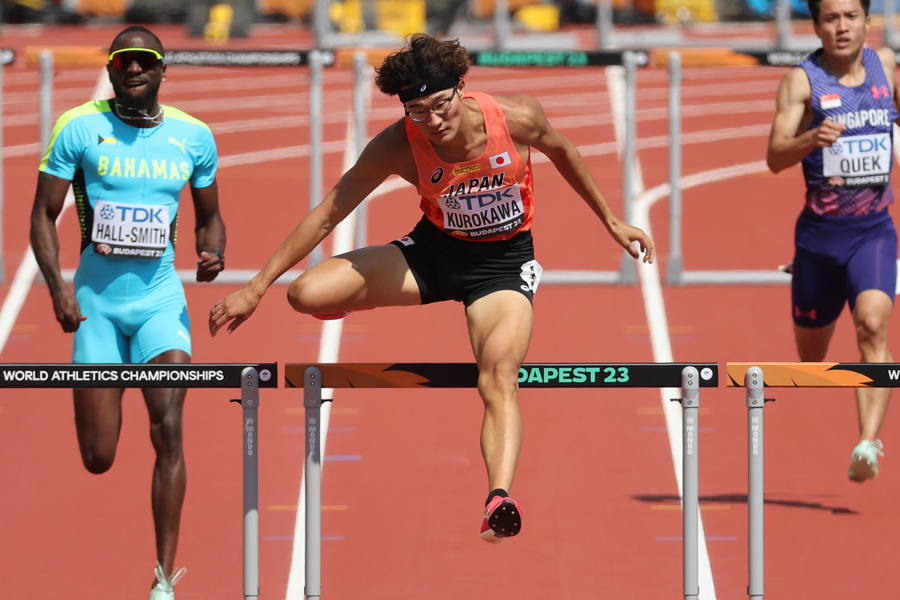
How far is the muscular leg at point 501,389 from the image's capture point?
4699 mm

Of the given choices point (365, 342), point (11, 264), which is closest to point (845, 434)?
point (365, 342)

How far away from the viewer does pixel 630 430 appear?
813 cm

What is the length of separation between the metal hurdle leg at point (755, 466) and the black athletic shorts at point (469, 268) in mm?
912

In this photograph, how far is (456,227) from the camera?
523 cm

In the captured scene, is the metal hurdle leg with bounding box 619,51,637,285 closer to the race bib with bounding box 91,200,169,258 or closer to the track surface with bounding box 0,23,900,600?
the track surface with bounding box 0,23,900,600

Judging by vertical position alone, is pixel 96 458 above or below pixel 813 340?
below

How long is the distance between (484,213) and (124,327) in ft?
5.36

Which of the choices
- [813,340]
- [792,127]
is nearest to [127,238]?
[792,127]

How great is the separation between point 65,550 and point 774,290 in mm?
5992

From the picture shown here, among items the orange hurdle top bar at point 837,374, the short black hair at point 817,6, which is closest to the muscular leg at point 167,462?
the orange hurdle top bar at point 837,374

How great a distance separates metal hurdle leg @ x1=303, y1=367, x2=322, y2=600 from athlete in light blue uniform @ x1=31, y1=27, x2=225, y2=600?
845 mm

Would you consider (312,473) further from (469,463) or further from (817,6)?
(817,6)

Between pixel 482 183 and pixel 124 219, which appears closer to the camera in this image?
pixel 482 183

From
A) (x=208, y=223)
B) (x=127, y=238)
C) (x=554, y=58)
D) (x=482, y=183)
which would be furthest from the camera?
(x=554, y=58)
